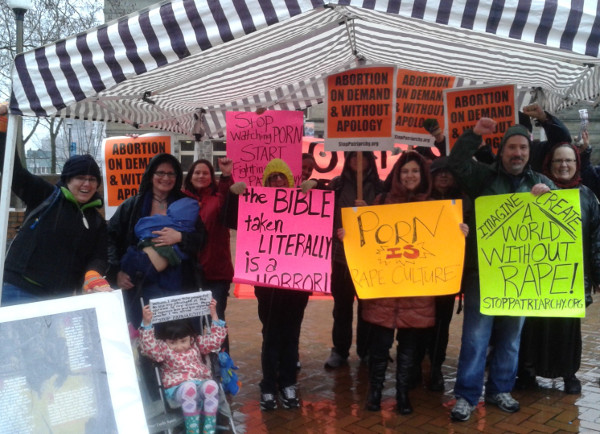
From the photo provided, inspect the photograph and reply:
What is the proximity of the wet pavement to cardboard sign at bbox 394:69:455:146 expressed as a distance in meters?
2.18

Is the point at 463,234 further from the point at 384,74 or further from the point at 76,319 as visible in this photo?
the point at 76,319

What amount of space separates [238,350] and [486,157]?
3110 millimetres

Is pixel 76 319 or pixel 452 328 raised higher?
pixel 76 319

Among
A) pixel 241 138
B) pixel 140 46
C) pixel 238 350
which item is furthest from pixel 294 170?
pixel 140 46

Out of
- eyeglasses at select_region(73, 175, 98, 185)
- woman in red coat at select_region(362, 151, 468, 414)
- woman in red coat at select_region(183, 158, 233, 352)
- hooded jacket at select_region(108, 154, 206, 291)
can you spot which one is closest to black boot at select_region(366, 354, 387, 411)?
woman in red coat at select_region(362, 151, 468, 414)

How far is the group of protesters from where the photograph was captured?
349 cm

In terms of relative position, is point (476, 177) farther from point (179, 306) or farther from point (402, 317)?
point (179, 306)

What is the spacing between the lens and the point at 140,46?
2834 mm

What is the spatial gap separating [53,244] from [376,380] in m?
2.47

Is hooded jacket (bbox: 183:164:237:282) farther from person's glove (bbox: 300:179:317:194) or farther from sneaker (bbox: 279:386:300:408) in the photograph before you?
sneaker (bbox: 279:386:300:408)

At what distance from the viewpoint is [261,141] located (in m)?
5.21

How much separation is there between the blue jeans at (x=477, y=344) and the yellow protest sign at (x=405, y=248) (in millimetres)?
231

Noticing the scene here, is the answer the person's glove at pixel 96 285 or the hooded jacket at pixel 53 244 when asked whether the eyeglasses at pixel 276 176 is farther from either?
the person's glove at pixel 96 285

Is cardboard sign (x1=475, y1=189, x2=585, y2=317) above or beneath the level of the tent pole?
beneath
